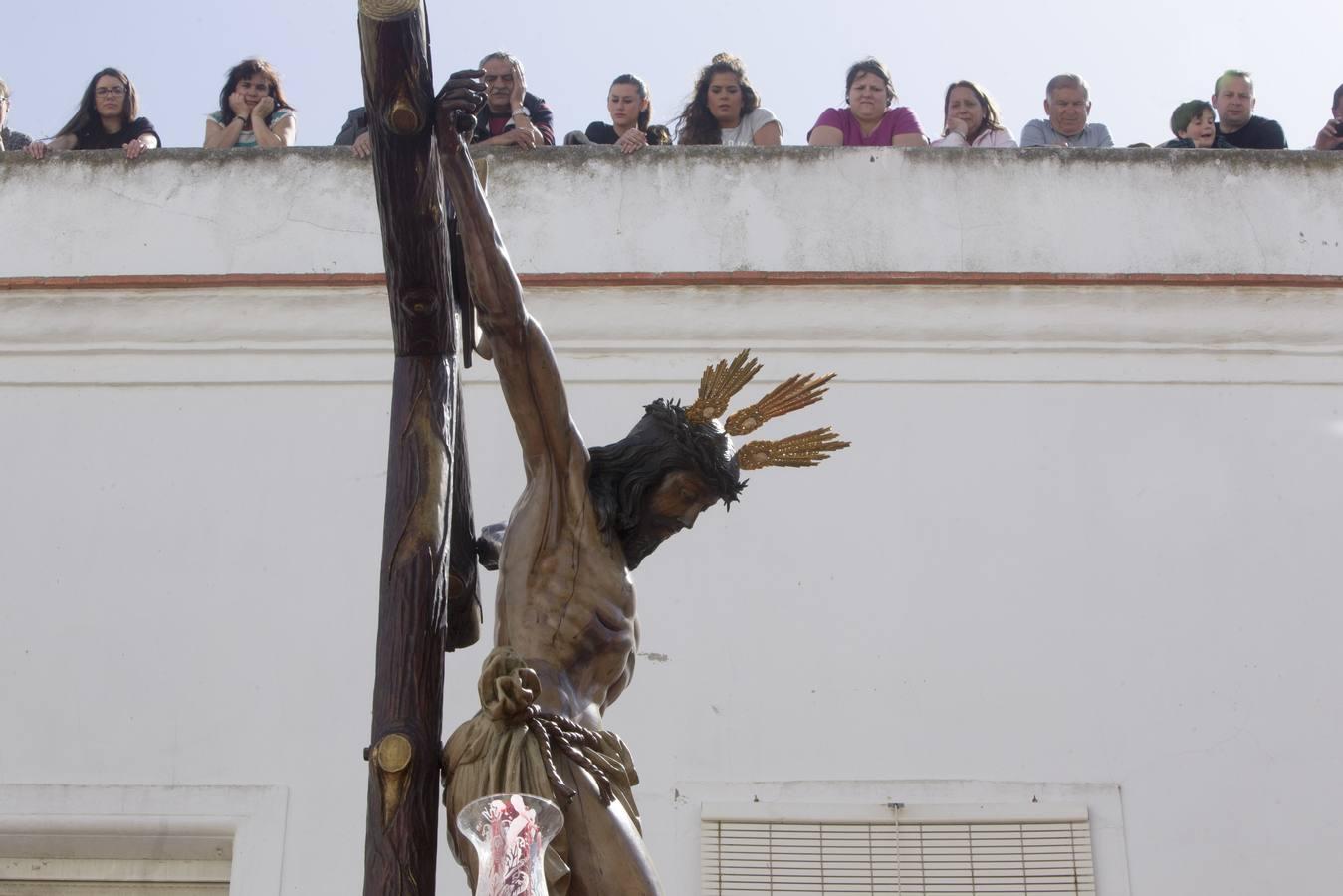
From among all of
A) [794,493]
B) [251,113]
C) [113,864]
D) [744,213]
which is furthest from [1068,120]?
[113,864]

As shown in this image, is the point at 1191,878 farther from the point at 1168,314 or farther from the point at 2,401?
the point at 2,401

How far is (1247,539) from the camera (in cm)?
875

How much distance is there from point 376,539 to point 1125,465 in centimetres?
291

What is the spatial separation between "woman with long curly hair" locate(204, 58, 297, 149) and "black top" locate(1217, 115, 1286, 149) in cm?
409

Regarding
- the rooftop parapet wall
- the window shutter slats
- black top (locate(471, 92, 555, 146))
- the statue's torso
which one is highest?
black top (locate(471, 92, 555, 146))

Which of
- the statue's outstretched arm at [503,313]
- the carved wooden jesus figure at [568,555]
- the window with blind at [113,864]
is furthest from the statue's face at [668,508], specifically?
the window with blind at [113,864]

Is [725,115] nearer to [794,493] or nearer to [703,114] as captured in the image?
[703,114]

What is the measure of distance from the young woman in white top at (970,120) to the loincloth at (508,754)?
617cm

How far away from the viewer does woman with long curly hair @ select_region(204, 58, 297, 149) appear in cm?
973

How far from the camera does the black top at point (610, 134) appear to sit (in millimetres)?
9828

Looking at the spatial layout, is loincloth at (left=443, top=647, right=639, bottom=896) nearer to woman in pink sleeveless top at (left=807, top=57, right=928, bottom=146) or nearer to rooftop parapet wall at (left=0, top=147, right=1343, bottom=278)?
rooftop parapet wall at (left=0, top=147, right=1343, bottom=278)

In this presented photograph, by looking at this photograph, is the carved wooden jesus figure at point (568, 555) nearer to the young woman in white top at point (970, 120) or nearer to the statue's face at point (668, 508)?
the statue's face at point (668, 508)

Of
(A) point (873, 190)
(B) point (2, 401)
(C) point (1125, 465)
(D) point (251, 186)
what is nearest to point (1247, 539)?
(C) point (1125, 465)

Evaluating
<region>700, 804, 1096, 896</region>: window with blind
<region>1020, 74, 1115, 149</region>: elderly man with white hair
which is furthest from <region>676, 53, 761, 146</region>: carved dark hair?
<region>700, 804, 1096, 896</region>: window with blind
